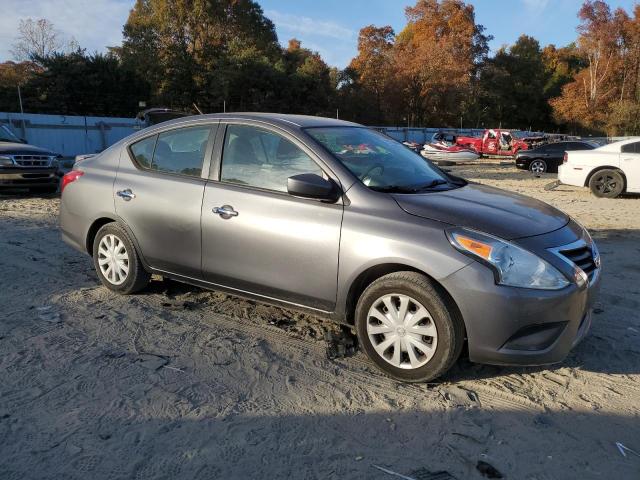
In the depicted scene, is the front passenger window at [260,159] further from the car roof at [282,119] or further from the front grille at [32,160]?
the front grille at [32,160]

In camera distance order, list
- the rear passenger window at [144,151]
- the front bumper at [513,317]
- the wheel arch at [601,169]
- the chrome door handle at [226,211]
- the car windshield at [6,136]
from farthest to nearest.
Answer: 1. the wheel arch at [601,169]
2. the car windshield at [6,136]
3. the rear passenger window at [144,151]
4. the chrome door handle at [226,211]
5. the front bumper at [513,317]

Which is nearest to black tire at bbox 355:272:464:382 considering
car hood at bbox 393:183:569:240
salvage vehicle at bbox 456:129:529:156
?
car hood at bbox 393:183:569:240

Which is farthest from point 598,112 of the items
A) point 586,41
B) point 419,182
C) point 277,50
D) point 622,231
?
point 419,182

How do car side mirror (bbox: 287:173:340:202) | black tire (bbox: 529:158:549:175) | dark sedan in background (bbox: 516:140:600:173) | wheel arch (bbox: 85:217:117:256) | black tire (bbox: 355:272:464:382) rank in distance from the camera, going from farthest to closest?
1. black tire (bbox: 529:158:549:175)
2. dark sedan in background (bbox: 516:140:600:173)
3. wheel arch (bbox: 85:217:117:256)
4. car side mirror (bbox: 287:173:340:202)
5. black tire (bbox: 355:272:464:382)

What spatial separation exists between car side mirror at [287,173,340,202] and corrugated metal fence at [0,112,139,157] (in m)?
17.3

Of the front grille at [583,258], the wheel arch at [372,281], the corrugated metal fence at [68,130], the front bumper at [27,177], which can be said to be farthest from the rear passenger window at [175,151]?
the corrugated metal fence at [68,130]

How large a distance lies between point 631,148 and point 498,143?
1511 cm

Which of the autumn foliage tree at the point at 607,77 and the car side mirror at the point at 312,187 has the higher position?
Answer: the autumn foliage tree at the point at 607,77

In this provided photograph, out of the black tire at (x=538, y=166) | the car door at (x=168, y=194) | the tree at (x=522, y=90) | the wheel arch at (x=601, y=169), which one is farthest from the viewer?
the tree at (x=522, y=90)

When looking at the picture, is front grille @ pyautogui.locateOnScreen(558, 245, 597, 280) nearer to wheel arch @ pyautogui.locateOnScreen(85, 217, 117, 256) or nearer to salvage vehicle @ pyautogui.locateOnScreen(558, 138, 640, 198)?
wheel arch @ pyautogui.locateOnScreen(85, 217, 117, 256)

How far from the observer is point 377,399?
324cm

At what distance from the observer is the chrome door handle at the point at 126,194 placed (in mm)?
4672

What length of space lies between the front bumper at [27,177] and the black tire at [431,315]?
32.0 feet

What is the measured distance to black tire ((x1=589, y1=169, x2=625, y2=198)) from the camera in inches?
481
